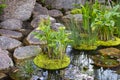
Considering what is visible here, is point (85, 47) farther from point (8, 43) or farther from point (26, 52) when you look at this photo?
→ point (8, 43)

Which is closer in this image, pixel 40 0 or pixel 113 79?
pixel 113 79

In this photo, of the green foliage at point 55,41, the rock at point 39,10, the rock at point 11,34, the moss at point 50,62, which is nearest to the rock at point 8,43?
the rock at point 11,34

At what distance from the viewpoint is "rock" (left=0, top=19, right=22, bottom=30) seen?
6.04 meters

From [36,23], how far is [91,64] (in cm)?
225

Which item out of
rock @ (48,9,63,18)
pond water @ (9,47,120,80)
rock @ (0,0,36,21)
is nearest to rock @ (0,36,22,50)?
pond water @ (9,47,120,80)

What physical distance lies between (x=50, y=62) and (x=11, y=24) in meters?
2.09

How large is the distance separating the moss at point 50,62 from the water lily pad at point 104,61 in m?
0.51

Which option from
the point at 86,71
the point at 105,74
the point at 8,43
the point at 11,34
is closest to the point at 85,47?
the point at 86,71

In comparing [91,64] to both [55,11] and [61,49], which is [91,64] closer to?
[61,49]

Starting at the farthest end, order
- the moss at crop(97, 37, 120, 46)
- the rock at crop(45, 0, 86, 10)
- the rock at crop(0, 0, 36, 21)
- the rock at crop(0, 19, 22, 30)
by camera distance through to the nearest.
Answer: the rock at crop(45, 0, 86, 10)
the rock at crop(0, 0, 36, 21)
the rock at crop(0, 19, 22, 30)
the moss at crop(97, 37, 120, 46)

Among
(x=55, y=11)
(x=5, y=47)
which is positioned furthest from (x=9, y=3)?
(x=5, y=47)

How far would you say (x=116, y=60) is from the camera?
4641mm

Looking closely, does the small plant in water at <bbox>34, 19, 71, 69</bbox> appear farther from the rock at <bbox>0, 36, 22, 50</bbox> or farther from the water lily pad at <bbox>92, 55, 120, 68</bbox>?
the rock at <bbox>0, 36, 22, 50</bbox>

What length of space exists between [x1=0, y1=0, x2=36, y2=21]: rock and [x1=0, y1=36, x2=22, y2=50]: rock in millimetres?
1456
